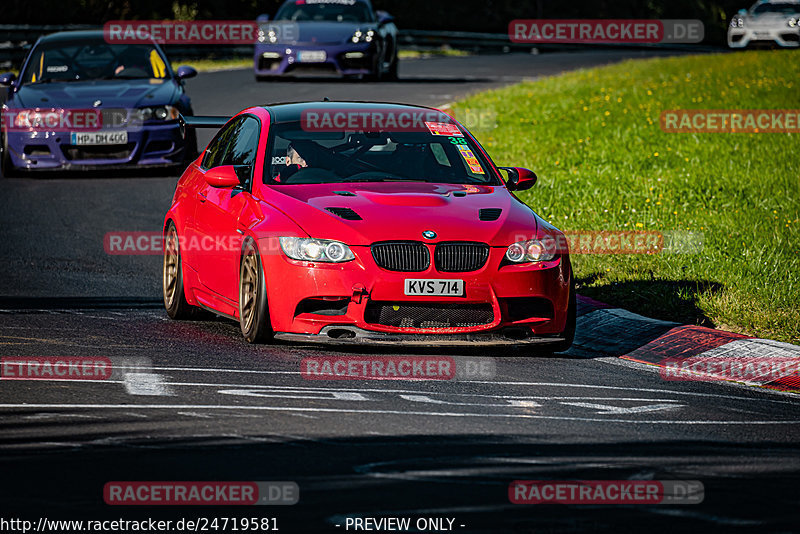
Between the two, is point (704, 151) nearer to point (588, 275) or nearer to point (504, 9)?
point (588, 275)

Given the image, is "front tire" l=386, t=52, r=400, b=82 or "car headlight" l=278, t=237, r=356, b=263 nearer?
"car headlight" l=278, t=237, r=356, b=263

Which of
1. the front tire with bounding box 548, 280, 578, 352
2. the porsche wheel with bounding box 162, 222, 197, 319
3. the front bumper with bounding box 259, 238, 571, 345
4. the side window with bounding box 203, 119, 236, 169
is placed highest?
the side window with bounding box 203, 119, 236, 169

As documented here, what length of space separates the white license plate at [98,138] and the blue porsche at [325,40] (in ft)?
34.3

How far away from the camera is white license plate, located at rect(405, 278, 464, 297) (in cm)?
897

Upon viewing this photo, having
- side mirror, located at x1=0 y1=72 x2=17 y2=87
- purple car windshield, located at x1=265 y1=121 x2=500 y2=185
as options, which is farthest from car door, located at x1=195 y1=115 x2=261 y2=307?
side mirror, located at x1=0 y1=72 x2=17 y2=87

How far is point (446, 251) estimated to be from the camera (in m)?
9.11

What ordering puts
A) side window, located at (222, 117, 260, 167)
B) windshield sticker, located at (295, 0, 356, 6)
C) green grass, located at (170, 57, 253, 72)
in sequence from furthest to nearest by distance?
green grass, located at (170, 57, 253, 72) < windshield sticker, located at (295, 0, 356, 6) < side window, located at (222, 117, 260, 167)

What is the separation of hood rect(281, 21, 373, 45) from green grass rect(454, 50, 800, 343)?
2650 millimetres

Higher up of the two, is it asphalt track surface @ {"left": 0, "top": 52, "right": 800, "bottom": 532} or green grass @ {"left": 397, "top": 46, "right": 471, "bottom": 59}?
asphalt track surface @ {"left": 0, "top": 52, "right": 800, "bottom": 532}

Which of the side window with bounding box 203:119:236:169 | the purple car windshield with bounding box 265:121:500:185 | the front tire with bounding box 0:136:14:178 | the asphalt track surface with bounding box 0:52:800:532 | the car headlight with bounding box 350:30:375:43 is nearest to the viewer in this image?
the asphalt track surface with bounding box 0:52:800:532

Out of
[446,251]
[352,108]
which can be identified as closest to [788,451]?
[446,251]

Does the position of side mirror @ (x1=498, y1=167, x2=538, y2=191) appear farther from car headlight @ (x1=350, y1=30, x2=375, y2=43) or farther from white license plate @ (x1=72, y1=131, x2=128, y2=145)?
car headlight @ (x1=350, y1=30, x2=375, y2=43)

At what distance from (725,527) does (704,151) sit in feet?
48.2

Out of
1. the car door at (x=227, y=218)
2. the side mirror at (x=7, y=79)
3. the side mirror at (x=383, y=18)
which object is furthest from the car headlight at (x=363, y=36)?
the car door at (x=227, y=218)
